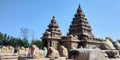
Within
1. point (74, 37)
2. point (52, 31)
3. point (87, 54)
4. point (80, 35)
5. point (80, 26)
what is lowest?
point (87, 54)

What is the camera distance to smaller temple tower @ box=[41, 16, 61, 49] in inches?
1416

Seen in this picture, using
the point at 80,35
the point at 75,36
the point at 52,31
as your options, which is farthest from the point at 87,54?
the point at 52,31

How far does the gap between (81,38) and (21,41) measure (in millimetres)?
33328

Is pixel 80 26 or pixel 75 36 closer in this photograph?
pixel 75 36

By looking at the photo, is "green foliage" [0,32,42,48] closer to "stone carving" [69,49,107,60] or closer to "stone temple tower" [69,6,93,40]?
"stone temple tower" [69,6,93,40]

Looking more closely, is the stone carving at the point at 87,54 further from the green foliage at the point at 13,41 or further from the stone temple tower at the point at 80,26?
the green foliage at the point at 13,41

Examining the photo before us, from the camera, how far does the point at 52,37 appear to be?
3638 cm

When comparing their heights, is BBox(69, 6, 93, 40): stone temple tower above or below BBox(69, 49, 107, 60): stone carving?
above

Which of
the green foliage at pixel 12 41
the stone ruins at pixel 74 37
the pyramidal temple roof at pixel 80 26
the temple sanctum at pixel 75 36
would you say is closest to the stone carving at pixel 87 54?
the stone ruins at pixel 74 37

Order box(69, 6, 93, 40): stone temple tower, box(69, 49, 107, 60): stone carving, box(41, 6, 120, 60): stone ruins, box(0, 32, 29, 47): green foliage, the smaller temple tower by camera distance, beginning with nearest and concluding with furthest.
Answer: box(69, 49, 107, 60): stone carving < box(41, 6, 120, 60): stone ruins < the smaller temple tower < box(69, 6, 93, 40): stone temple tower < box(0, 32, 29, 47): green foliage

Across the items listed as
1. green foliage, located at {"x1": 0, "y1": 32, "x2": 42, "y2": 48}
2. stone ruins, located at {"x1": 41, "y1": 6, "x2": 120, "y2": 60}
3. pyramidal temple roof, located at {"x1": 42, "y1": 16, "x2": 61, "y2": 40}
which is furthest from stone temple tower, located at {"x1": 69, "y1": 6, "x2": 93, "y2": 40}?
green foliage, located at {"x1": 0, "y1": 32, "x2": 42, "y2": 48}

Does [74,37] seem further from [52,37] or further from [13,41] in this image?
[13,41]

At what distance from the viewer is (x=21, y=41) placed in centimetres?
6575

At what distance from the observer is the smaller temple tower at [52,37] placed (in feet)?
118
